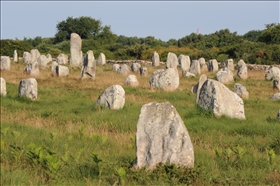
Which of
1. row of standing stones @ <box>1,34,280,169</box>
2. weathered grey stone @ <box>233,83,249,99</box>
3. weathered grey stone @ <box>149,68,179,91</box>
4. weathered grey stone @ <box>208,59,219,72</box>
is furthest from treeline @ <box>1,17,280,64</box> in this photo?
weathered grey stone @ <box>233,83,249,99</box>

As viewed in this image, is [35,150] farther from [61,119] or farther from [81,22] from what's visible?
[81,22]

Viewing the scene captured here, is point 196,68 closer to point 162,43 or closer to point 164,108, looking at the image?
point 164,108

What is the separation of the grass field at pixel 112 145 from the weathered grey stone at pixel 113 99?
279 mm

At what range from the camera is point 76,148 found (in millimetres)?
8570

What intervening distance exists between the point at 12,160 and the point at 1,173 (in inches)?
34.5

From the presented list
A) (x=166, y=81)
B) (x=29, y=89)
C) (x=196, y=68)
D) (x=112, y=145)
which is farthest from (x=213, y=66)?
(x=112, y=145)

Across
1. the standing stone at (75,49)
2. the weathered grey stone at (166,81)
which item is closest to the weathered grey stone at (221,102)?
the weathered grey stone at (166,81)

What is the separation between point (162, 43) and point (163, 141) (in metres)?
70.5

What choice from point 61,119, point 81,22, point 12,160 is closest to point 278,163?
point 12,160

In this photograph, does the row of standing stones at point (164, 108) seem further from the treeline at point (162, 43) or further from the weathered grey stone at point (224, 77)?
the treeline at point (162, 43)

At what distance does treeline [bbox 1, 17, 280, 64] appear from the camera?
1868 inches

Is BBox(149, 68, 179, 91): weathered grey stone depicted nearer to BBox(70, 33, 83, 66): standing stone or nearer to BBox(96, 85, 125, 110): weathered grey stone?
BBox(96, 85, 125, 110): weathered grey stone

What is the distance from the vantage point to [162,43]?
77.1m

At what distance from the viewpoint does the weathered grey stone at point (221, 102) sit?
12.8m
